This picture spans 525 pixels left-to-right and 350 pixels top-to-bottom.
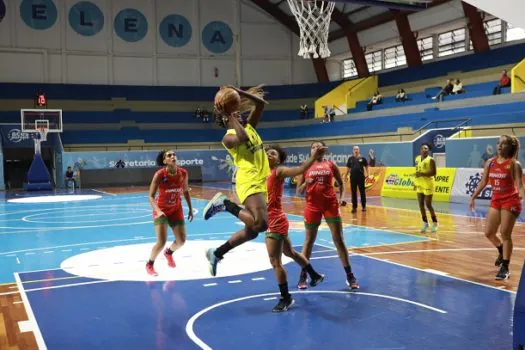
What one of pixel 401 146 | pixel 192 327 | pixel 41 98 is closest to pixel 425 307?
pixel 192 327

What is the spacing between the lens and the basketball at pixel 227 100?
496 centimetres

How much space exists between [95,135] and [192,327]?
1300 inches

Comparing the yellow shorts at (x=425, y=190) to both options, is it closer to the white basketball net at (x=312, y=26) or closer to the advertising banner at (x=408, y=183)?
the advertising banner at (x=408, y=183)

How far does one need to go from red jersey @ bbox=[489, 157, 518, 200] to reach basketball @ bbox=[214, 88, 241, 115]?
13.7 ft

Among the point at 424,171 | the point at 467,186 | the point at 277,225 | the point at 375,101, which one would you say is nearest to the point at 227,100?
the point at 277,225

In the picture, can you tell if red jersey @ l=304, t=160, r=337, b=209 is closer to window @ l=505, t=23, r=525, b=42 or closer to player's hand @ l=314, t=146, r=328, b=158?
player's hand @ l=314, t=146, r=328, b=158

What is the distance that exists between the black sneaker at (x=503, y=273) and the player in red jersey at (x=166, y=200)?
4.38 m

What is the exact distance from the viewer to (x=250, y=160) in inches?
209

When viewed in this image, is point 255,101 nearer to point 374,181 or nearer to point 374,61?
point 374,181

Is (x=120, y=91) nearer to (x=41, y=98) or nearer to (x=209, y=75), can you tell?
(x=209, y=75)

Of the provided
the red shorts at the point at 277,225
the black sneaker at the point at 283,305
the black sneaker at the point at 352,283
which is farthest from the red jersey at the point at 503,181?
the black sneaker at the point at 283,305

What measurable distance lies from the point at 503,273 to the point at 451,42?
2802cm

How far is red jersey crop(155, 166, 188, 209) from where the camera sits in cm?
797

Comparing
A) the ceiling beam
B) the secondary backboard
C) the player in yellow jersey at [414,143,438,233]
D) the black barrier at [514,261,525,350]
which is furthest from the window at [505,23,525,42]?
the black barrier at [514,261,525,350]
